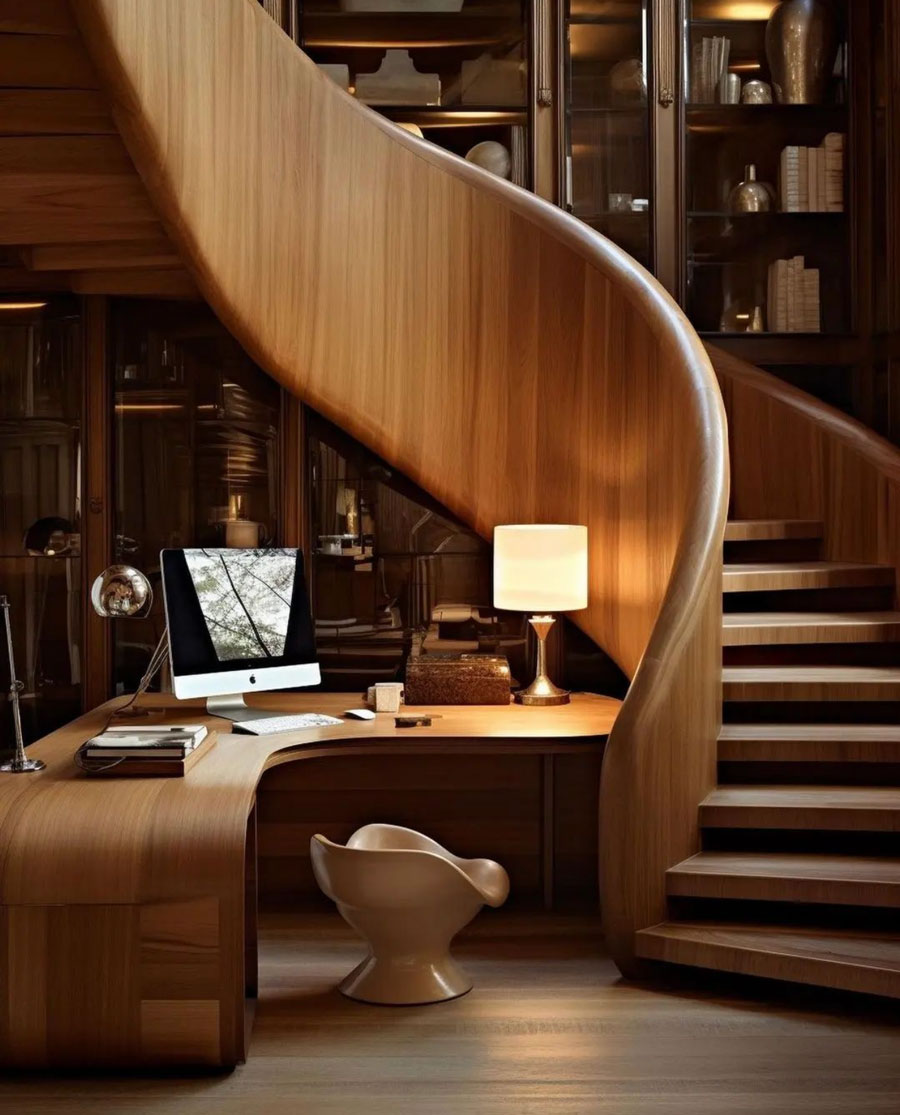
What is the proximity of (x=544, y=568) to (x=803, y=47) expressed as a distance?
268 centimetres

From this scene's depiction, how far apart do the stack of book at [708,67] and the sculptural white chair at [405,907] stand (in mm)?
3521

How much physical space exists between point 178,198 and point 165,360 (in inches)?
43.5

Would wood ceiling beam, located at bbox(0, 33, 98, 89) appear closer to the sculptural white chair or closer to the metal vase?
the sculptural white chair

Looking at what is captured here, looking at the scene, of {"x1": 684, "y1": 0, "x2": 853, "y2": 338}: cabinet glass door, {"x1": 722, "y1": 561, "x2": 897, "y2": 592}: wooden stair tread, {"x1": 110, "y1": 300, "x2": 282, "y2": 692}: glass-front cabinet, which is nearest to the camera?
{"x1": 722, "y1": 561, "x2": 897, "y2": 592}: wooden stair tread

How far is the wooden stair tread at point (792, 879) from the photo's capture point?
10.2 ft

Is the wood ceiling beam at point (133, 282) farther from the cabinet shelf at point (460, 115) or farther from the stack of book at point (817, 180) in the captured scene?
the stack of book at point (817, 180)

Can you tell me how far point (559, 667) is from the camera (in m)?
4.67

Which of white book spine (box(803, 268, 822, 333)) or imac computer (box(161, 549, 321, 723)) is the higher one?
white book spine (box(803, 268, 822, 333))

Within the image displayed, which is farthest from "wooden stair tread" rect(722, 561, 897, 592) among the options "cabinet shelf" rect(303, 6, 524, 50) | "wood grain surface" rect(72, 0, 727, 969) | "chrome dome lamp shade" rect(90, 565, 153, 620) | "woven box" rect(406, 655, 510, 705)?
"cabinet shelf" rect(303, 6, 524, 50)

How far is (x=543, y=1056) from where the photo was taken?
2783mm

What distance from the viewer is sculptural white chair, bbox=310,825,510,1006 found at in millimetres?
2992

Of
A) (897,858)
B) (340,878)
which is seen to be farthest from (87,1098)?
(897,858)

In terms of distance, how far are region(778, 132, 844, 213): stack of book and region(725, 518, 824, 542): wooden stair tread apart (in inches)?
59.4

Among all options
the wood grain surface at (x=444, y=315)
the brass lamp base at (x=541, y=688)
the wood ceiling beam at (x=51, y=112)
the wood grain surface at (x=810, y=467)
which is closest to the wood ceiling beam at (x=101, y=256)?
the wood grain surface at (x=444, y=315)
